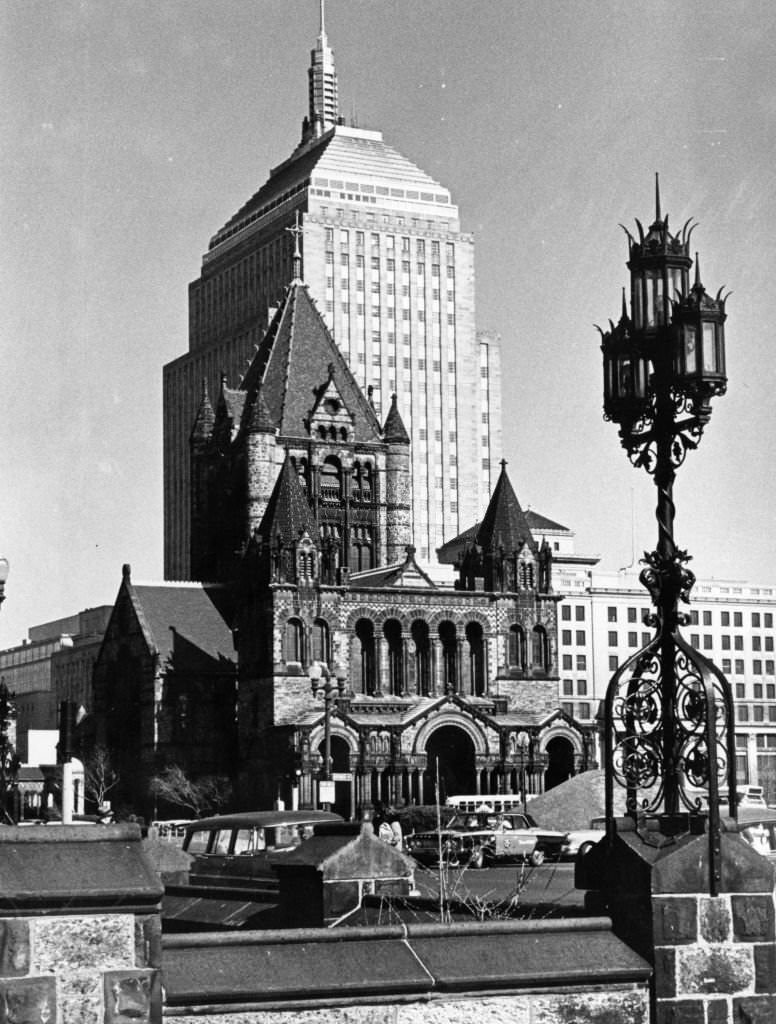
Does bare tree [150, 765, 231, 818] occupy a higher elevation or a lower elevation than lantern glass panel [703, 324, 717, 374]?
lower

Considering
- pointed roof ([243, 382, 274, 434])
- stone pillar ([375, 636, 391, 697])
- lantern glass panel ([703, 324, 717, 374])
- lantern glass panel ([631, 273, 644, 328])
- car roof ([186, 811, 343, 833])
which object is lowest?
car roof ([186, 811, 343, 833])

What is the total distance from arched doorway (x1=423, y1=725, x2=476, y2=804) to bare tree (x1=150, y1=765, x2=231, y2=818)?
11398 millimetres

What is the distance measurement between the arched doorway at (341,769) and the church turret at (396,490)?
73.6 ft

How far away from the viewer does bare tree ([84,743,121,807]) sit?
361 ft

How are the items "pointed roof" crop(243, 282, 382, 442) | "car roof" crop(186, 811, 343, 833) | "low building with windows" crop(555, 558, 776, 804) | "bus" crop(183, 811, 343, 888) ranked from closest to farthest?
"bus" crop(183, 811, 343, 888) < "car roof" crop(186, 811, 343, 833) < "pointed roof" crop(243, 282, 382, 442) < "low building with windows" crop(555, 558, 776, 804)

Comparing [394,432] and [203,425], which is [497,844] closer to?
[394,432]

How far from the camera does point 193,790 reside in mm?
104312

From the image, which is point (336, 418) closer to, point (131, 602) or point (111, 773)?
point (131, 602)

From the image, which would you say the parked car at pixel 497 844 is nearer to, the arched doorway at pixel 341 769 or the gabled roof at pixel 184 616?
the arched doorway at pixel 341 769

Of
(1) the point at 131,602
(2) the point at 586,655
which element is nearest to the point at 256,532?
(1) the point at 131,602

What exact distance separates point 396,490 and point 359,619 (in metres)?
17.5

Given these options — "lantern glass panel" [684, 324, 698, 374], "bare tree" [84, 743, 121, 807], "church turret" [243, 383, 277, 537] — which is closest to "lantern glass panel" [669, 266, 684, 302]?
"lantern glass panel" [684, 324, 698, 374]

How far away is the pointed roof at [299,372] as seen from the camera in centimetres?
12150

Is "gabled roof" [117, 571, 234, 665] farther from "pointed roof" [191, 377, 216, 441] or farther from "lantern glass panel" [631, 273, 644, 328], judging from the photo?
"lantern glass panel" [631, 273, 644, 328]
